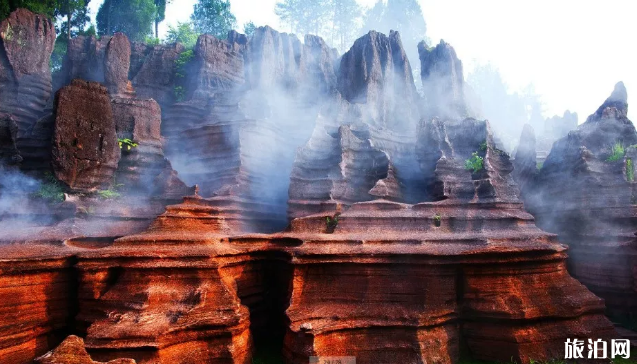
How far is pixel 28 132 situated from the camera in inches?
651

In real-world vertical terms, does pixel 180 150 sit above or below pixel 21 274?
above

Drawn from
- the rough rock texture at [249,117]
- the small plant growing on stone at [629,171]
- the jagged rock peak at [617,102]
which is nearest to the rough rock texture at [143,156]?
the rough rock texture at [249,117]

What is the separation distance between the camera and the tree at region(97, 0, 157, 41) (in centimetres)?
3900

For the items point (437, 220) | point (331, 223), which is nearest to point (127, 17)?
point (331, 223)

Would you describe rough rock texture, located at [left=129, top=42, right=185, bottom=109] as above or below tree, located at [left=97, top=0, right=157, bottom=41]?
below

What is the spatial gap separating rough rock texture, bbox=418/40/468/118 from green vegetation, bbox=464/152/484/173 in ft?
28.3

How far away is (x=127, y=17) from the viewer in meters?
39.1

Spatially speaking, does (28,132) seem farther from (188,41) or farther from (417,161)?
(188,41)

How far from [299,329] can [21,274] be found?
23.8 feet

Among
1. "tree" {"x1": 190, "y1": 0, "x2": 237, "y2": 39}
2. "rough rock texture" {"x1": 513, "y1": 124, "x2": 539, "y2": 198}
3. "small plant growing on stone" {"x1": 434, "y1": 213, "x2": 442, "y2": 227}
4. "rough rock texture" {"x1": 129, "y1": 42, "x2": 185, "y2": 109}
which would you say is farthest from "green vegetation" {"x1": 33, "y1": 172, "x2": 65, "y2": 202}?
"tree" {"x1": 190, "y1": 0, "x2": 237, "y2": 39}

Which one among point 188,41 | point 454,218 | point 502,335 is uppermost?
point 188,41

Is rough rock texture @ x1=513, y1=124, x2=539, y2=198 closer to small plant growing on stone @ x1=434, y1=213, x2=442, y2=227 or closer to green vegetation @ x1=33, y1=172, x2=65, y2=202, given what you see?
small plant growing on stone @ x1=434, y1=213, x2=442, y2=227

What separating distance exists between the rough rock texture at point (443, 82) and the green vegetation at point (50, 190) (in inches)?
729

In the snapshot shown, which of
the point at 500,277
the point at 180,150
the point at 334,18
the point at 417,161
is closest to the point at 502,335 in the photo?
the point at 500,277
